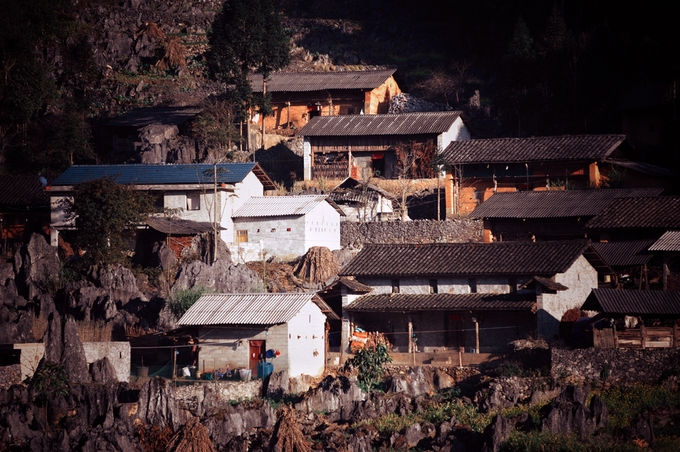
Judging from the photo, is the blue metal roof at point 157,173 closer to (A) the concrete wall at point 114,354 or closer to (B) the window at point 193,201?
(B) the window at point 193,201

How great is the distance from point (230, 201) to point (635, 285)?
19499 millimetres

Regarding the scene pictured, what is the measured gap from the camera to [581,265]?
1854 inches

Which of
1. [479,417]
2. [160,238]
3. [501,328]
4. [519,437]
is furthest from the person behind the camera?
[160,238]

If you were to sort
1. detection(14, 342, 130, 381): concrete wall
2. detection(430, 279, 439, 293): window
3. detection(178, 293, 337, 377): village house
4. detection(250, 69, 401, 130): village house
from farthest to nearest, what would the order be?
detection(250, 69, 401, 130): village house, detection(430, 279, 439, 293): window, detection(178, 293, 337, 377): village house, detection(14, 342, 130, 381): concrete wall

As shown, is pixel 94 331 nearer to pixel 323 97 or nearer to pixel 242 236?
pixel 242 236

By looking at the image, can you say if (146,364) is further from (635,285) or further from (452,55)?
(452,55)

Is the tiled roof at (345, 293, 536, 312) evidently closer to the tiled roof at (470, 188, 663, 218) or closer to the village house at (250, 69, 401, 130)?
the tiled roof at (470, 188, 663, 218)

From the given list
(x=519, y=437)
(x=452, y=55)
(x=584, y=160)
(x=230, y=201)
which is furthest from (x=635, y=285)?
(x=452, y=55)

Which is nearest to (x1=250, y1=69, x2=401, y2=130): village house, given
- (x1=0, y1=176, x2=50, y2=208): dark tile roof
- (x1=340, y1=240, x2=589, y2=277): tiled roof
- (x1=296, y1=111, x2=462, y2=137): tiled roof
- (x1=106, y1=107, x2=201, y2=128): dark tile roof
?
(x1=106, y1=107, x2=201, y2=128): dark tile roof

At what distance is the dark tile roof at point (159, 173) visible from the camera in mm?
56594

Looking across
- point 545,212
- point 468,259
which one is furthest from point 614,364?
point 545,212

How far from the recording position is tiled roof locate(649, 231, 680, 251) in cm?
4703

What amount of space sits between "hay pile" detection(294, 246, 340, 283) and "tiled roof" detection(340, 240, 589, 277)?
2996mm

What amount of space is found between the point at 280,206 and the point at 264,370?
13.5 m
